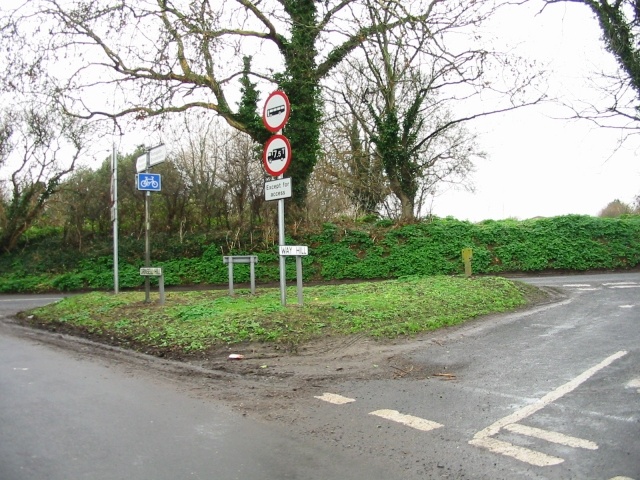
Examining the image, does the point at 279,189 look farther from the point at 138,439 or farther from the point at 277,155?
the point at 138,439

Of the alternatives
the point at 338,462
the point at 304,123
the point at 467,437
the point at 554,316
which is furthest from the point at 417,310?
the point at 304,123

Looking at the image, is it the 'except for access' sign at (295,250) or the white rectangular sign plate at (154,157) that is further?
the white rectangular sign plate at (154,157)

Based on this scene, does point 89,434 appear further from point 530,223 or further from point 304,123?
point 530,223

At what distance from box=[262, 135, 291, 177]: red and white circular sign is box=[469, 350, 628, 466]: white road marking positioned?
16.8ft

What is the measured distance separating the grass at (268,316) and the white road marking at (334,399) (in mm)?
1786

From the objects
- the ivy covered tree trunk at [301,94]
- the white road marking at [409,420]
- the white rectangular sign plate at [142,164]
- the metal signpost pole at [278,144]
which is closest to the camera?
the white road marking at [409,420]

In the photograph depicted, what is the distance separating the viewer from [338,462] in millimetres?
4004

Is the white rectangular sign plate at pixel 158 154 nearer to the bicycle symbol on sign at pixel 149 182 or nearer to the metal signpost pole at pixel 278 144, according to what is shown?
the bicycle symbol on sign at pixel 149 182

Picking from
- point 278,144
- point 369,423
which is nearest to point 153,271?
point 278,144

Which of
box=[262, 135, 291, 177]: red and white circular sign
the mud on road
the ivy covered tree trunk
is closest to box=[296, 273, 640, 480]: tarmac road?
the mud on road

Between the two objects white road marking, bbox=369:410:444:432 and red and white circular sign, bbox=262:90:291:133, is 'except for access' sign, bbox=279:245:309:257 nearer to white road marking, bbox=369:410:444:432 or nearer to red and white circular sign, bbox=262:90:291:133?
red and white circular sign, bbox=262:90:291:133

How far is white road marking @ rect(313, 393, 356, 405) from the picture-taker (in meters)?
5.42

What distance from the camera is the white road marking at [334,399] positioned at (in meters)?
5.42

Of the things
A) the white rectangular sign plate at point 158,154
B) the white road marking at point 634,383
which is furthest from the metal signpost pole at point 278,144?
the white road marking at point 634,383
